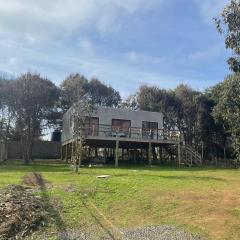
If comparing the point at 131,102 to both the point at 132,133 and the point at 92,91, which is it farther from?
the point at 132,133

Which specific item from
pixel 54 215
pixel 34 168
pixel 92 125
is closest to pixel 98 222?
pixel 54 215

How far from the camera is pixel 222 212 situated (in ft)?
48.5

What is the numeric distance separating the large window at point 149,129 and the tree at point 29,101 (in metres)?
10.9

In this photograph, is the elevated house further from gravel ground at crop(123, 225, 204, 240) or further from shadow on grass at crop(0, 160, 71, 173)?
gravel ground at crop(123, 225, 204, 240)

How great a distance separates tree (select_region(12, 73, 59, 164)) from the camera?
44.7 meters

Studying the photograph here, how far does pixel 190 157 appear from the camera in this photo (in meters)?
37.7

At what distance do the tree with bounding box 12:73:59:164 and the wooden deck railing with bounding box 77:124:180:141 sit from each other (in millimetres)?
8109

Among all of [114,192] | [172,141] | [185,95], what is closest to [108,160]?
[172,141]

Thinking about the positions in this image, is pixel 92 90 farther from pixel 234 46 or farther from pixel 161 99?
pixel 234 46

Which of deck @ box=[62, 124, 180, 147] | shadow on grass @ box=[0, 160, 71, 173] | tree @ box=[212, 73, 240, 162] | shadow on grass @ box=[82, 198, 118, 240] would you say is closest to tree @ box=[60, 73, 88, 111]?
deck @ box=[62, 124, 180, 147]

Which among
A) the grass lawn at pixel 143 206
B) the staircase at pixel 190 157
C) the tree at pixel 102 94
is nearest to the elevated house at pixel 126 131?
the staircase at pixel 190 157

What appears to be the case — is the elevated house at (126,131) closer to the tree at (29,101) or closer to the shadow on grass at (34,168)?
the shadow on grass at (34,168)

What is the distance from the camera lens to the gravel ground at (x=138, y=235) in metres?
12.3

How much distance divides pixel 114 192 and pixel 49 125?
38768mm
